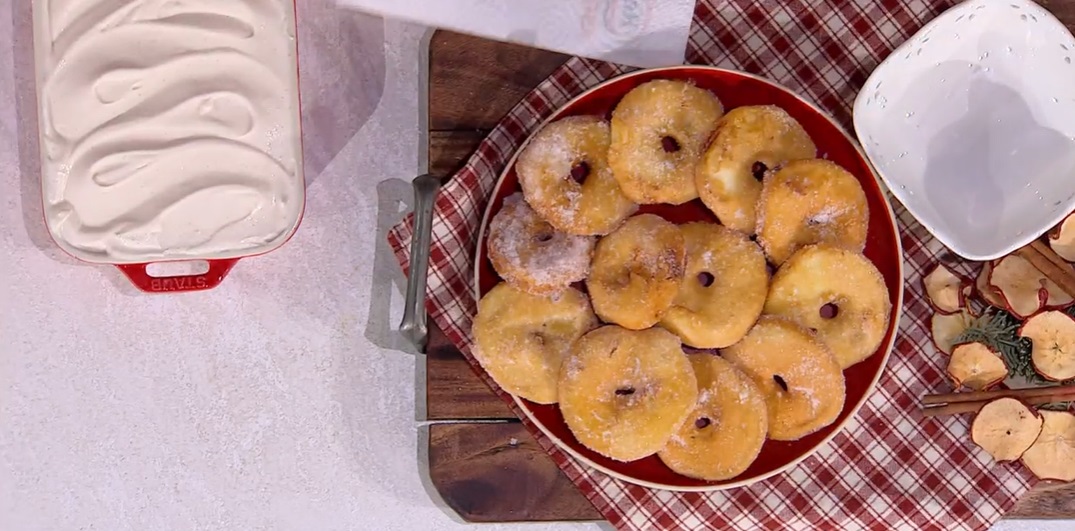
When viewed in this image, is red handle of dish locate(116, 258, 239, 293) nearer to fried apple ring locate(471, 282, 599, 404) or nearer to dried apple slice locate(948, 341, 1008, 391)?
fried apple ring locate(471, 282, 599, 404)

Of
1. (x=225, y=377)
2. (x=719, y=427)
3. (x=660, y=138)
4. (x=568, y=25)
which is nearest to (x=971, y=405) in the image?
(x=719, y=427)

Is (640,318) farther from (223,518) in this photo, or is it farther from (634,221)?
(223,518)

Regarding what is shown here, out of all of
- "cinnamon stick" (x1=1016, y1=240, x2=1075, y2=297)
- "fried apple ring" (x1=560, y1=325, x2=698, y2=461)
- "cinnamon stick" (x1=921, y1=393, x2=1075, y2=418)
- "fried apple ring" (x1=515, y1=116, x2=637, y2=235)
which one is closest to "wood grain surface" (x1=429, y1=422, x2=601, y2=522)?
"fried apple ring" (x1=560, y1=325, x2=698, y2=461)

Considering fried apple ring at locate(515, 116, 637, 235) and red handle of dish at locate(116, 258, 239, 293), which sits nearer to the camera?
fried apple ring at locate(515, 116, 637, 235)

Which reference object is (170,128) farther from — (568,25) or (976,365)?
(976,365)

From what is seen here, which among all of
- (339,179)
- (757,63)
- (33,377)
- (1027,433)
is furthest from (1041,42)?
(33,377)

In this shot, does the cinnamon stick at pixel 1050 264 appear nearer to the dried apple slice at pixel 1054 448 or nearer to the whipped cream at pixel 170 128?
the dried apple slice at pixel 1054 448
